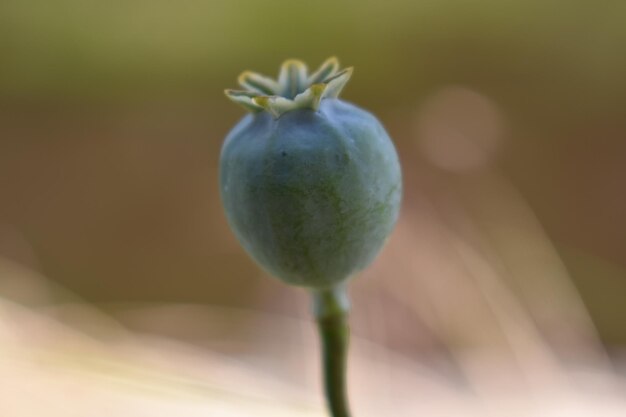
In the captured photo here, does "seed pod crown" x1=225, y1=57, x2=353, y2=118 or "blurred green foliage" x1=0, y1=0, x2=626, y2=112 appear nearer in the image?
"seed pod crown" x1=225, y1=57, x2=353, y2=118

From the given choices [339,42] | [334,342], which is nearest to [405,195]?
[339,42]

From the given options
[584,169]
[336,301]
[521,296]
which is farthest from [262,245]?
[584,169]

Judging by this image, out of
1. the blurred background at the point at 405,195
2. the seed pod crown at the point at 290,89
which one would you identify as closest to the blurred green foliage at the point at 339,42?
the blurred background at the point at 405,195

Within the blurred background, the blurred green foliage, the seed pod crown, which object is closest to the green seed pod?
the seed pod crown

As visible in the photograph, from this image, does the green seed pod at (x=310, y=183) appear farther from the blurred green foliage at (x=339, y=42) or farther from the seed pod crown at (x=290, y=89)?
the blurred green foliage at (x=339, y=42)

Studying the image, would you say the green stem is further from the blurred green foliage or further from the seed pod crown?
the blurred green foliage

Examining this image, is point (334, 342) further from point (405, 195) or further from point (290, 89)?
point (405, 195)
